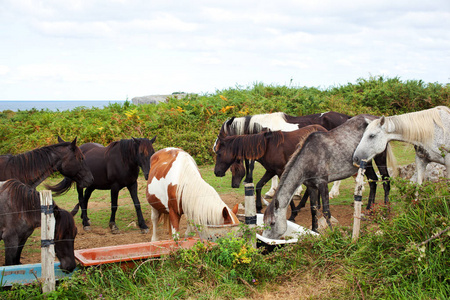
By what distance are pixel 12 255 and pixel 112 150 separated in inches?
132

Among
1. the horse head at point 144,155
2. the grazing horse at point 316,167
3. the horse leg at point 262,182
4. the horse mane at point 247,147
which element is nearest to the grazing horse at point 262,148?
the horse mane at point 247,147

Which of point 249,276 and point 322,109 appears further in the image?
point 322,109

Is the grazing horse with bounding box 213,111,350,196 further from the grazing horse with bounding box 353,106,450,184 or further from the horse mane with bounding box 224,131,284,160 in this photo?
the grazing horse with bounding box 353,106,450,184

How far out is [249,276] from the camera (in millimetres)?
4379

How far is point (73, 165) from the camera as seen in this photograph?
21.8 ft

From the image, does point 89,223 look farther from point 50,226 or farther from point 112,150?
point 50,226

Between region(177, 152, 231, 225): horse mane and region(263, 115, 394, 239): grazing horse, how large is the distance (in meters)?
0.90

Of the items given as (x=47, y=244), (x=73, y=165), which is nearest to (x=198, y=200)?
(x=47, y=244)

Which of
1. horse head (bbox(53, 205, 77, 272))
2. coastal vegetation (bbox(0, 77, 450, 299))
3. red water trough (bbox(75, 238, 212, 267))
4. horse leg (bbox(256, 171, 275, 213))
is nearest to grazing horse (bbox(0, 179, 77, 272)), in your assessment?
horse head (bbox(53, 205, 77, 272))

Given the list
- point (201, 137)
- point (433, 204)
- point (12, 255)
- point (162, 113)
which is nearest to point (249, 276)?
point (433, 204)

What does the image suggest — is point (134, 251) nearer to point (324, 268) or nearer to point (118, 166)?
point (324, 268)

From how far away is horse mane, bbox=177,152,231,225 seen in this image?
5026mm

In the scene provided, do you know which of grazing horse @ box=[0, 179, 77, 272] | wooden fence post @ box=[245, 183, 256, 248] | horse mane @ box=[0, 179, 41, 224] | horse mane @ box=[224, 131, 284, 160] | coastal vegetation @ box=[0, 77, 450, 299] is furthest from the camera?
horse mane @ box=[224, 131, 284, 160]

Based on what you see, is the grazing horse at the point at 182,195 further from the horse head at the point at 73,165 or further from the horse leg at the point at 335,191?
the horse leg at the point at 335,191
